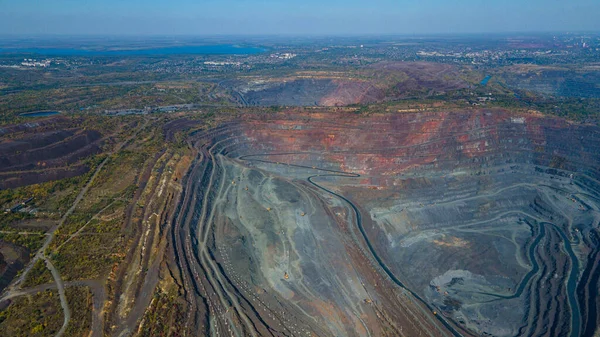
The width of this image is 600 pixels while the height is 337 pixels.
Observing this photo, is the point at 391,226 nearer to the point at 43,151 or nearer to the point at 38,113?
the point at 43,151

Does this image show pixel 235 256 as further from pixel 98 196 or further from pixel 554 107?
pixel 554 107

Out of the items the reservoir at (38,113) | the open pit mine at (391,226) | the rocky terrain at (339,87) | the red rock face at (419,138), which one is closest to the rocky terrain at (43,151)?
the reservoir at (38,113)

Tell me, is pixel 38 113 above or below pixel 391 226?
above

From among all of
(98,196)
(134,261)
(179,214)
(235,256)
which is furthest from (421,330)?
(98,196)

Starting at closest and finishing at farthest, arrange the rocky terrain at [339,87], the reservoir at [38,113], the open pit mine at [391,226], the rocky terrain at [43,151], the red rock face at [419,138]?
the open pit mine at [391,226]
the rocky terrain at [43,151]
the red rock face at [419,138]
the reservoir at [38,113]
the rocky terrain at [339,87]

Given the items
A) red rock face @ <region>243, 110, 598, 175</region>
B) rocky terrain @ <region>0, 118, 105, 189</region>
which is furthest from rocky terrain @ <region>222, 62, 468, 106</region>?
rocky terrain @ <region>0, 118, 105, 189</region>

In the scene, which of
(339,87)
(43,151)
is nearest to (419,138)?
(339,87)

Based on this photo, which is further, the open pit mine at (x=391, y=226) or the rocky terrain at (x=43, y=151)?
the rocky terrain at (x=43, y=151)

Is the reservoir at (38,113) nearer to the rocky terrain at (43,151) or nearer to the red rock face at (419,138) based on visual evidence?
the rocky terrain at (43,151)

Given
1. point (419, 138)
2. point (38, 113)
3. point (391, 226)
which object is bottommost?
point (391, 226)
